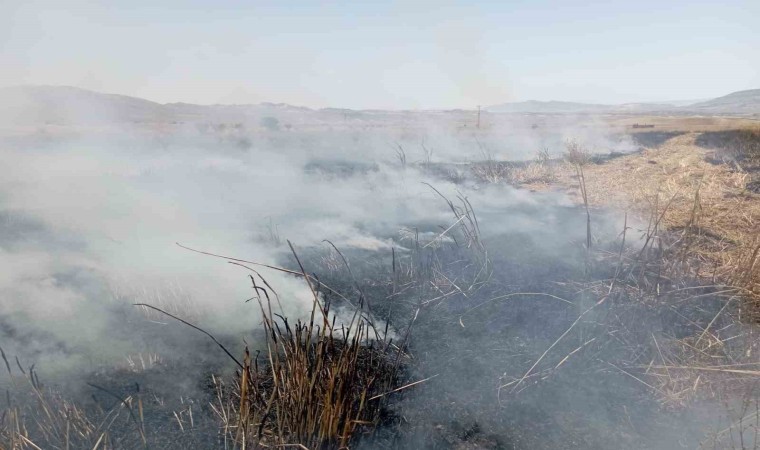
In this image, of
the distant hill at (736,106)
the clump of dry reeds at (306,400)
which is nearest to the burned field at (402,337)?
the clump of dry reeds at (306,400)

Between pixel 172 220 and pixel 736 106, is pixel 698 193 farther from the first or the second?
pixel 736 106

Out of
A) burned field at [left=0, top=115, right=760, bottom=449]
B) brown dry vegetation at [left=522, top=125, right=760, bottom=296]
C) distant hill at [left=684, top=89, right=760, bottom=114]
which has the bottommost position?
burned field at [left=0, top=115, right=760, bottom=449]

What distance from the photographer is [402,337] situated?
3.76 metres

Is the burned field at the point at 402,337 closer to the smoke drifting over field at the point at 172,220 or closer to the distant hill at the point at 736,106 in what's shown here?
the smoke drifting over field at the point at 172,220

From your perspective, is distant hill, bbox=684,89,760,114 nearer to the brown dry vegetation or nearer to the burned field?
the brown dry vegetation

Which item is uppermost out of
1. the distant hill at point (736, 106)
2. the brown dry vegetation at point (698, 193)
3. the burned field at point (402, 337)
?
the distant hill at point (736, 106)

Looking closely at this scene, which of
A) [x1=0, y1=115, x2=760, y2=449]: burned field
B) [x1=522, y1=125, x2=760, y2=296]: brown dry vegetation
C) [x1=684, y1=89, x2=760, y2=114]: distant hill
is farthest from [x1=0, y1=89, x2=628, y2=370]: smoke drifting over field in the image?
[x1=684, y1=89, x2=760, y2=114]: distant hill

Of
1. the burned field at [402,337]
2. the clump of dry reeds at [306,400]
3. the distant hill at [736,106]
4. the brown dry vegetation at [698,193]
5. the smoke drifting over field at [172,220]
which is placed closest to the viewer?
the clump of dry reeds at [306,400]

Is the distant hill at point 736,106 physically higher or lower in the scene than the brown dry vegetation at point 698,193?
higher

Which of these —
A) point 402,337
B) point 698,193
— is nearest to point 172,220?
point 402,337

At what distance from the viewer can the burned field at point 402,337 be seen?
262 cm

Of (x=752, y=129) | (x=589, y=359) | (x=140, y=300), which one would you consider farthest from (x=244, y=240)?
(x=752, y=129)

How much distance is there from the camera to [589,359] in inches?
133

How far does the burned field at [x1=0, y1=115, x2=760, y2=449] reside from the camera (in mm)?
2619
